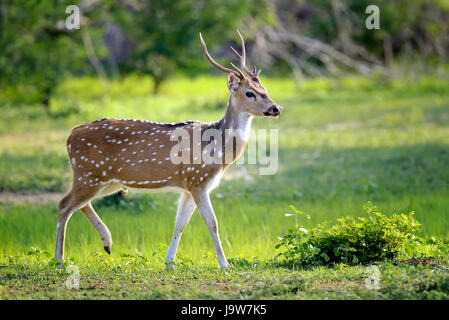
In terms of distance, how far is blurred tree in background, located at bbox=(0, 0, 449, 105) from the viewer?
17156mm

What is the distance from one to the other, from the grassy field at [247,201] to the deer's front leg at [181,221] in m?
0.18

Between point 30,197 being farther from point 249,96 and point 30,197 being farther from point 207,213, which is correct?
point 249,96

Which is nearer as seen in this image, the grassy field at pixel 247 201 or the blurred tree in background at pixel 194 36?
the grassy field at pixel 247 201

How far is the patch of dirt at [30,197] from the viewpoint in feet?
32.7

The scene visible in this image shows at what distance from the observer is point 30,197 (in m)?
10.2

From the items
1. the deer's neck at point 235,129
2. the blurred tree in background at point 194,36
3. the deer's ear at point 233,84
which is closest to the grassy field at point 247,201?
the deer's neck at point 235,129

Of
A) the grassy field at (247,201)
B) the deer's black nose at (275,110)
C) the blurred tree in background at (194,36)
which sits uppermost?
the blurred tree in background at (194,36)

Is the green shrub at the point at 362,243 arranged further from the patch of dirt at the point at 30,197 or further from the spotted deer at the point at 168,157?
the patch of dirt at the point at 30,197

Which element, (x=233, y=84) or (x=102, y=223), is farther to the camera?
(x=102, y=223)

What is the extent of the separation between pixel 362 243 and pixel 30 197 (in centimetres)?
545

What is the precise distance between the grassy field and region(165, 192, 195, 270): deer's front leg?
18 centimetres

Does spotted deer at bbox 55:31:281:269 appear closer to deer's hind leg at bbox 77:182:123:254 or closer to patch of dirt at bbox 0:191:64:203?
deer's hind leg at bbox 77:182:123:254

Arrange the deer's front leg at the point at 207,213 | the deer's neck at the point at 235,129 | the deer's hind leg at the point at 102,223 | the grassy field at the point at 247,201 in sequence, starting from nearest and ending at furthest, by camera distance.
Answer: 1. the grassy field at the point at 247,201
2. the deer's front leg at the point at 207,213
3. the deer's neck at the point at 235,129
4. the deer's hind leg at the point at 102,223

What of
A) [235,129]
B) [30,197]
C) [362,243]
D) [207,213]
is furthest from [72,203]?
[362,243]
